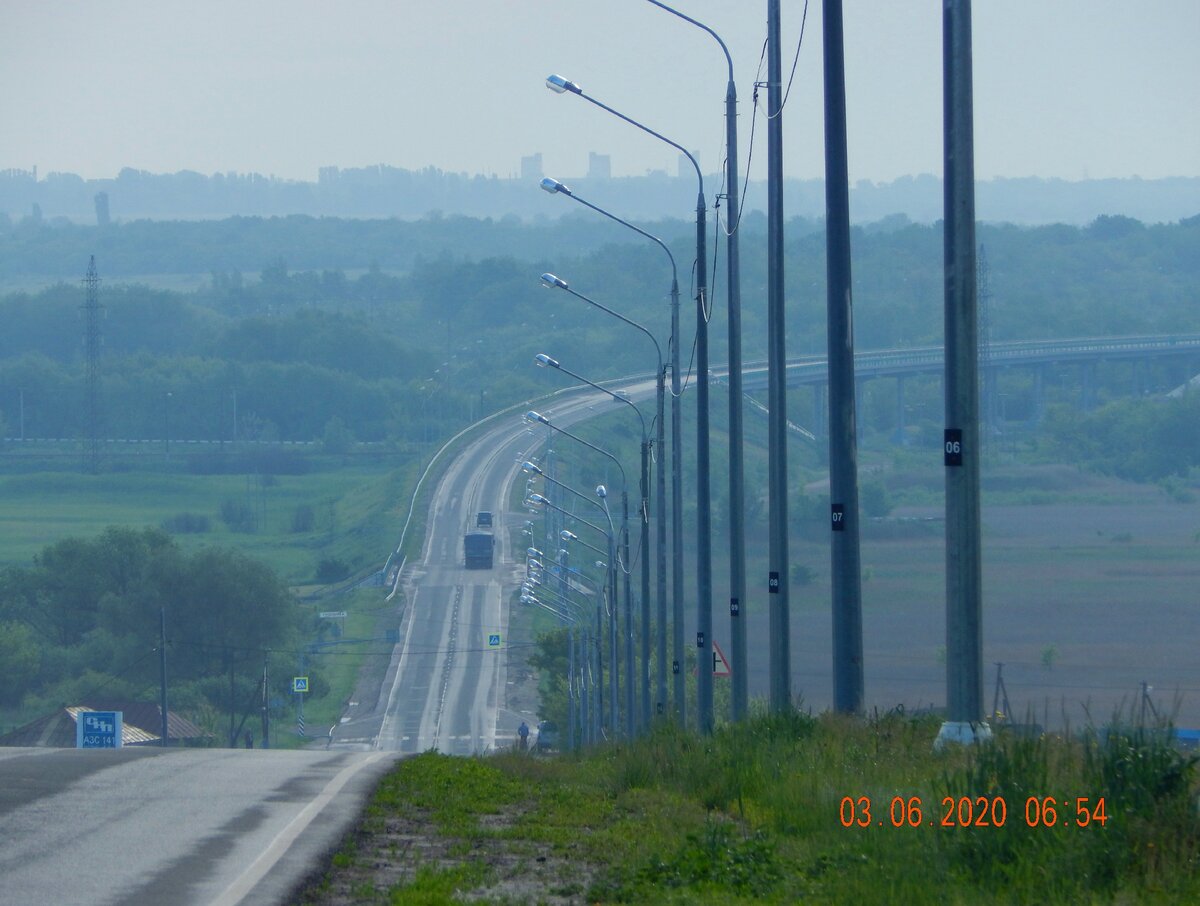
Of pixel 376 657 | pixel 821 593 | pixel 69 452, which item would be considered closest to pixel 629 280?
pixel 69 452

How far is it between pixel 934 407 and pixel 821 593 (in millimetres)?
38631

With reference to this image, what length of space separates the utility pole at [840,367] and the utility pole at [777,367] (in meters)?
3.32

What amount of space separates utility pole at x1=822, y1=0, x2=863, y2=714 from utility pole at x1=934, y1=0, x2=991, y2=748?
359cm

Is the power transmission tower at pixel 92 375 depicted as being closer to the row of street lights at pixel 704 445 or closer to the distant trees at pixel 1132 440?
the distant trees at pixel 1132 440

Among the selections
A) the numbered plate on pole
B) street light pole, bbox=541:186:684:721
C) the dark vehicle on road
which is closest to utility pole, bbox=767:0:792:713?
street light pole, bbox=541:186:684:721

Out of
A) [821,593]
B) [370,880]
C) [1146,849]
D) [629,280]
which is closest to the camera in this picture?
[1146,849]

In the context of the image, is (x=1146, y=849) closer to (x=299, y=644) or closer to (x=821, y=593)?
(x=821, y=593)

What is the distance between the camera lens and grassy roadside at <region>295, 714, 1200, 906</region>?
7391 mm

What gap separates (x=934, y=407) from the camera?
285 feet

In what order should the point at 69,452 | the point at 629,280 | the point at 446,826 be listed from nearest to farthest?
the point at 446,826
the point at 69,452
the point at 629,280

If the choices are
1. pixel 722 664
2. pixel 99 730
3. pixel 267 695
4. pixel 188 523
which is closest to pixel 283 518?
pixel 188 523

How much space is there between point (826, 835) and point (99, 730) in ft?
117

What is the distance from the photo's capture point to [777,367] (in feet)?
61.3

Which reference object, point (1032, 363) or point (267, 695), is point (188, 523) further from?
point (1032, 363)
